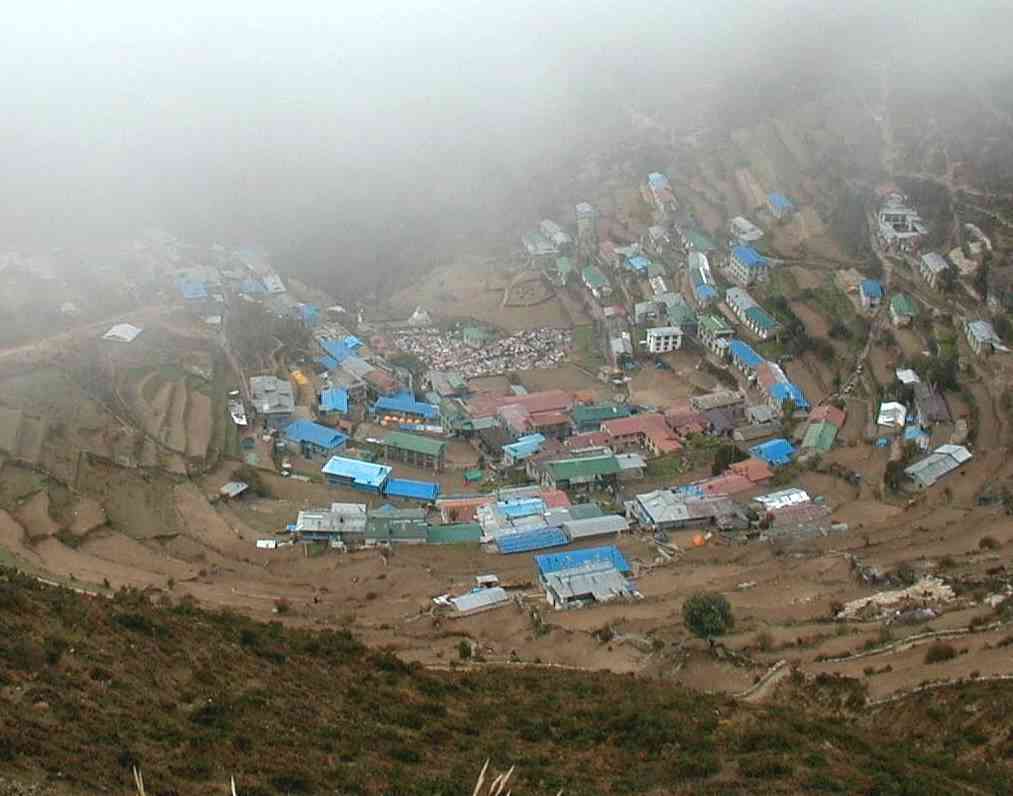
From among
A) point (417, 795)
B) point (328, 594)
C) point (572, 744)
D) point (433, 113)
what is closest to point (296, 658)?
point (572, 744)

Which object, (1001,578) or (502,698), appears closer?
(502,698)

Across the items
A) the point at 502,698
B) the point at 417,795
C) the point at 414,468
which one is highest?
the point at 417,795

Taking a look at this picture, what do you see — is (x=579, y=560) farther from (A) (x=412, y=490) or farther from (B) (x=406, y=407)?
(B) (x=406, y=407)

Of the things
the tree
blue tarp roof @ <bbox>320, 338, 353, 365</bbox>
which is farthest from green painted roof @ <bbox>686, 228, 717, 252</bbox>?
the tree

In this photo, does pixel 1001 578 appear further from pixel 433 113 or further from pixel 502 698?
pixel 433 113

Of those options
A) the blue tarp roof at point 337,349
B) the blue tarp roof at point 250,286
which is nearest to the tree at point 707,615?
the blue tarp roof at point 337,349

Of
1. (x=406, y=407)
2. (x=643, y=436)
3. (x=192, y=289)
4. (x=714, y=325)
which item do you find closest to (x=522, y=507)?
(x=643, y=436)

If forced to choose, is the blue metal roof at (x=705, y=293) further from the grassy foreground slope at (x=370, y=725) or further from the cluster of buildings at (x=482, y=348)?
the grassy foreground slope at (x=370, y=725)
